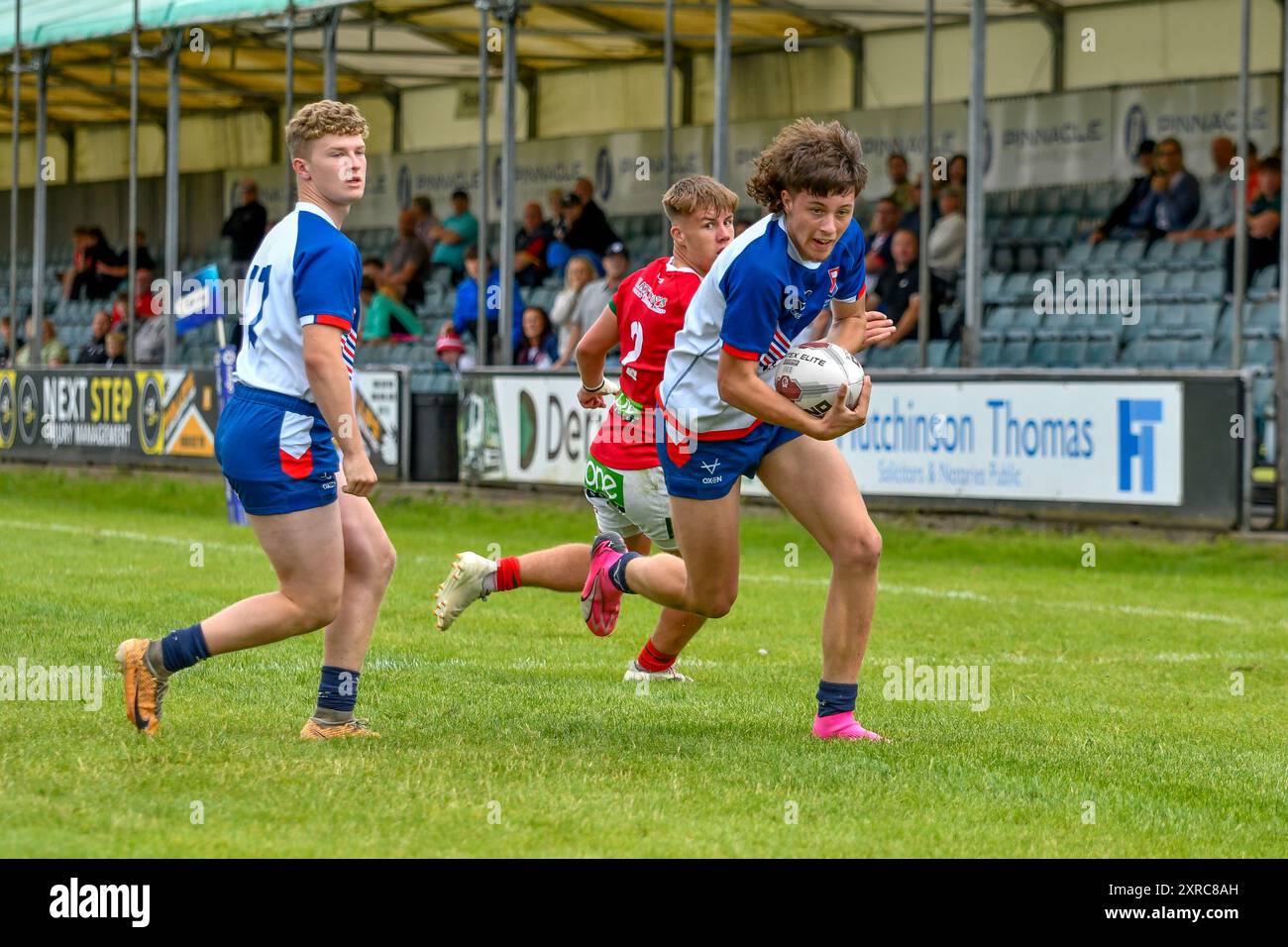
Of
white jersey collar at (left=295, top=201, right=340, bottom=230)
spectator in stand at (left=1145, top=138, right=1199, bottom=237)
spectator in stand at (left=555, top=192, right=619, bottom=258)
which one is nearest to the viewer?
white jersey collar at (left=295, top=201, right=340, bottom=230)

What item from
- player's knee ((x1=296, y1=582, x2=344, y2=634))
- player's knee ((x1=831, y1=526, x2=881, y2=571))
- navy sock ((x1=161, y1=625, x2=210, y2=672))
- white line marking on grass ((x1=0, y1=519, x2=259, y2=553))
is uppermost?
player's knee ((x1=831, y1=526, x2=881, y2=571))

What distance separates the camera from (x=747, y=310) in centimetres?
672

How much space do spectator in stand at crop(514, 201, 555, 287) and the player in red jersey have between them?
1508 centimetres

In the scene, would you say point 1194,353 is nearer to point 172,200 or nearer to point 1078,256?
point 1078,256

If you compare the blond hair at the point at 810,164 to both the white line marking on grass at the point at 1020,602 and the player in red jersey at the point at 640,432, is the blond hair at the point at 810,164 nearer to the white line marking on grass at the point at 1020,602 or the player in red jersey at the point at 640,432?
the player in red jersey at the point at 640,432

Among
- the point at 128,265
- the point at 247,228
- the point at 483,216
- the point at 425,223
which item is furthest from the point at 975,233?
the point at 128,265

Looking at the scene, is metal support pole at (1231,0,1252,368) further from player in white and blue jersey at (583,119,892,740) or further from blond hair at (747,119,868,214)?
blond hair at (747,119,868,214)

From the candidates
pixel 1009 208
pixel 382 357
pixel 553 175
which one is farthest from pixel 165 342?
pixel 1009 208

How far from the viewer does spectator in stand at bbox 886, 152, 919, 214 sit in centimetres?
1992

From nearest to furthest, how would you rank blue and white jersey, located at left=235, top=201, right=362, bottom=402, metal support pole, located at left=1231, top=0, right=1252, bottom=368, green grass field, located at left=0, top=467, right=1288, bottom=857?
green grass field, located at left=0, top=467, right=1288, bottom=857
blue and white jersey, located at left=235, top=201, right=362, bottom=402
metal support pole, located at left=1231, top=0, right=1252, bottom=368

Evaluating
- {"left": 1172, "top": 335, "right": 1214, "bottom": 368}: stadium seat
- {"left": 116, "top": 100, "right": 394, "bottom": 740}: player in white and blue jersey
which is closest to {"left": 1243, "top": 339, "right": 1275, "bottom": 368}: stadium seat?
{"left": 1172, "top": 335, "right": 1214, "bottom": 368}: stadium seat

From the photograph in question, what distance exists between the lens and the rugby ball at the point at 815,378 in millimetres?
6762

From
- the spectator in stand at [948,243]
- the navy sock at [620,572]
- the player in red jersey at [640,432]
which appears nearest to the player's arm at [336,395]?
the navy sock at [620,572]
